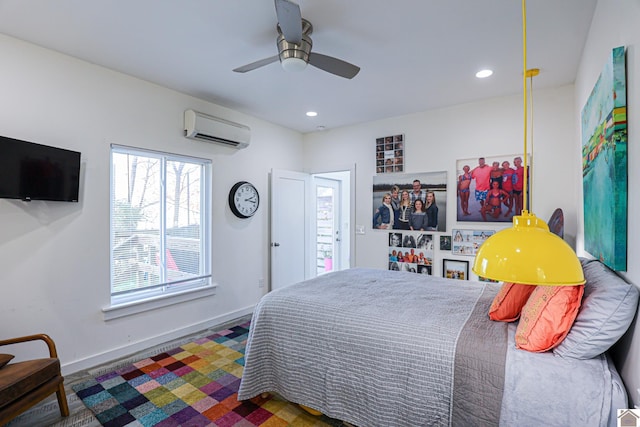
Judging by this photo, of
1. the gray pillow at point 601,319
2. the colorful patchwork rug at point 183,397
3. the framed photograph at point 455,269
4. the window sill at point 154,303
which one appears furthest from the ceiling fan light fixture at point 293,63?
the framed photograph at point 455,269

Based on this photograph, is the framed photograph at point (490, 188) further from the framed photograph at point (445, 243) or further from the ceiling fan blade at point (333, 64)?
the ceiling fan blade at point (333, 64)

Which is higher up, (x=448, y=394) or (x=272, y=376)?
(x=448, y=394)

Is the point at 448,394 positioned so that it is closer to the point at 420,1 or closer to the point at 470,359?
the point at 470,359

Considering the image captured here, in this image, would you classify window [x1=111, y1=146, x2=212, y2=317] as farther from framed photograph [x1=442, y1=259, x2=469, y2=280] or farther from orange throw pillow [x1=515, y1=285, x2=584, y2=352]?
orange throw pillow [x1=515, y1=285, x2=584, y2=352]

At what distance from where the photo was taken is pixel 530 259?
100 cm

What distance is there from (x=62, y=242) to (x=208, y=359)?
1.59 meters

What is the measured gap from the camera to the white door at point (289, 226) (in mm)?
4379

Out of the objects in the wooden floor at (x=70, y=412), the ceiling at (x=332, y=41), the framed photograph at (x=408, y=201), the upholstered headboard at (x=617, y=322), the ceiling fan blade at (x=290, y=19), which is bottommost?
the wooden floor at (x=70, y=412)

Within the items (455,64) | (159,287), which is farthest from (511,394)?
(159,287)

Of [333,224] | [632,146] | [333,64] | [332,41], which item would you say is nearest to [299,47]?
[333,64]

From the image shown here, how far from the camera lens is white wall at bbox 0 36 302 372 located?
2357mm

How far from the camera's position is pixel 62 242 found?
2588 mm

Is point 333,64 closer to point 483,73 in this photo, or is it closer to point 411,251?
point 483,73

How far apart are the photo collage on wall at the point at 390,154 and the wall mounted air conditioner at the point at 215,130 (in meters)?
1.74
